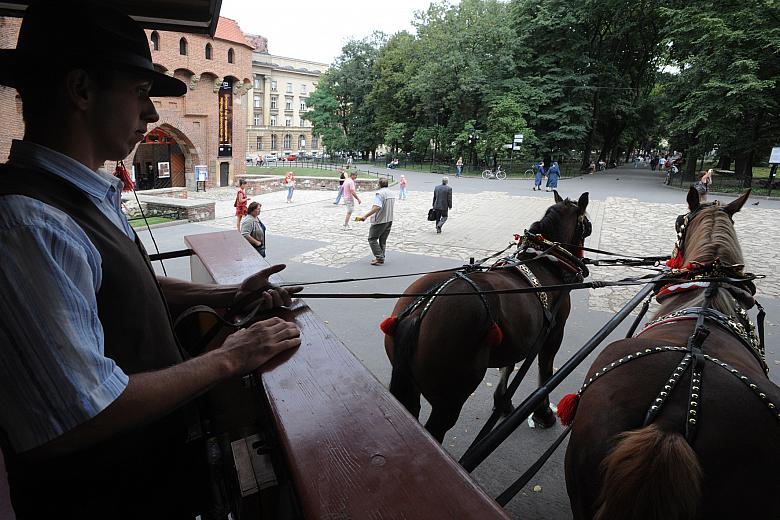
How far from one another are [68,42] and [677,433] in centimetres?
241

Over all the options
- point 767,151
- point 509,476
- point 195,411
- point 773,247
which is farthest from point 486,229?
point 767,151

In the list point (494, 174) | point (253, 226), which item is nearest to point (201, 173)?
point (253, 226)

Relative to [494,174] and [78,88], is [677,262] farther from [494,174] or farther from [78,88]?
[494,174]

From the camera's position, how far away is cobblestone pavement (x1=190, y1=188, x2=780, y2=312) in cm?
1059

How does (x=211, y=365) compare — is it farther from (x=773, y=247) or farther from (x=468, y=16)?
(x=468, y=16)

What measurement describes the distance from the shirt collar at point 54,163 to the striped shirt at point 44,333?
0.74ft

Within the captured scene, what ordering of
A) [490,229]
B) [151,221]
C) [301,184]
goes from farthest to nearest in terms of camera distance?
[301,184] → [151,221] → [490,229]

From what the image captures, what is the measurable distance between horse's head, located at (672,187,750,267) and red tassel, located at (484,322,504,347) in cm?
154

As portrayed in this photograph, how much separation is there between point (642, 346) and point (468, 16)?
4280 centimetres

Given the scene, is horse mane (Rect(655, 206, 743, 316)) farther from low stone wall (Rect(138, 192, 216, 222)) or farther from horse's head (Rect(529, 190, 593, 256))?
low stone wall (Rect(138, 192, 216, 222))

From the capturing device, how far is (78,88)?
1191mm

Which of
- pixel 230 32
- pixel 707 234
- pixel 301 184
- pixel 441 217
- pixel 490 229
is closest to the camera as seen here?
pixel 707 234

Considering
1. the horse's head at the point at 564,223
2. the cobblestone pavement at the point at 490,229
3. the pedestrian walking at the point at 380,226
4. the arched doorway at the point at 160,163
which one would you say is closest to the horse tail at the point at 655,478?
the horse's head at the point at 564,223

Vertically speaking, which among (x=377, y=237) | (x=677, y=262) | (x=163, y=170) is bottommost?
(x=377, y=237)
